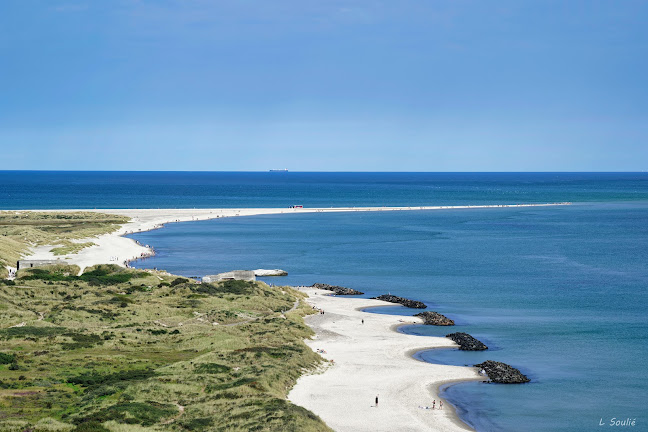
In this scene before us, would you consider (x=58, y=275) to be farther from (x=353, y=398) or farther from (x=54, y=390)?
(x=353, y=398)

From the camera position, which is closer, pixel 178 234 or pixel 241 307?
pixel 241 307

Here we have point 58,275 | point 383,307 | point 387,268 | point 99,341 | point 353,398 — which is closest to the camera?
point 353,398

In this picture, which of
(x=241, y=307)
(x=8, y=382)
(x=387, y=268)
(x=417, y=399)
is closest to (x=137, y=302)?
(x=241, y=307)

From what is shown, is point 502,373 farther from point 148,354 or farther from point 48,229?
point 48,229

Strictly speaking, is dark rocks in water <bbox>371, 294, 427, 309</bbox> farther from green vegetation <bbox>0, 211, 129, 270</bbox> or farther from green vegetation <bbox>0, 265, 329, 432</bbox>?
green vegetation <bbox>0, 211, 129, 270</bbox>

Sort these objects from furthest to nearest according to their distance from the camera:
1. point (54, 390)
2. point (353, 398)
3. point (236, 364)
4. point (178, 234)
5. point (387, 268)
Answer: point (178, 234) → point (387, 268) → point (236, 364) → point (353, 398) → point (54, 390)

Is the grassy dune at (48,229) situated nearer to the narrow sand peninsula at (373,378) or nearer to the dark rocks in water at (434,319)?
the narrow sand peninsula at (373,378)

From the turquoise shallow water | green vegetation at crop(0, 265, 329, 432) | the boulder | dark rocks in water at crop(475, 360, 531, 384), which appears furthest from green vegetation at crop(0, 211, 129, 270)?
dark rocks in water at crop(475, 360, 531, 384)
